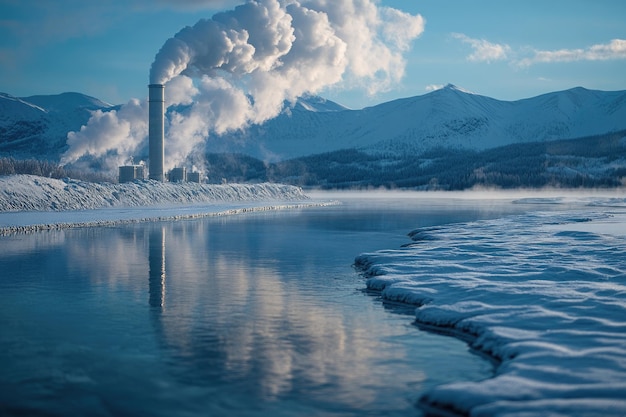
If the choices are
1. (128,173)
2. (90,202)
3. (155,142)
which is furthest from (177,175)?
(90,202)

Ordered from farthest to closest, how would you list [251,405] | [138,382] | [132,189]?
1. [132,189]
2. [138,382]
3. [251,405]

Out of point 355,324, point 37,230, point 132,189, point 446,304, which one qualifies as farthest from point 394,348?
point 132,189

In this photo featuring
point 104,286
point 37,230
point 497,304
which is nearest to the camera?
point 497,304

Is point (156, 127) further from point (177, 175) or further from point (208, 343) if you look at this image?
point (208, 343)

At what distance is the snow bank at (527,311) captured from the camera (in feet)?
35.8

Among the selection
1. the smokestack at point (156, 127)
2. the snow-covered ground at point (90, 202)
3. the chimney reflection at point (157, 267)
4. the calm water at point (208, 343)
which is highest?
the smokestack at point (156, 127)

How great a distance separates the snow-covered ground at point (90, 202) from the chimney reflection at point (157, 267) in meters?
9.14

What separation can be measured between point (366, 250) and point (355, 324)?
52.1ft

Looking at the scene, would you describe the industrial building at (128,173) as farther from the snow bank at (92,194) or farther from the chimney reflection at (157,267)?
the chimney reflection at (157,267)

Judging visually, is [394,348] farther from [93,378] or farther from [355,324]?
[93,378]

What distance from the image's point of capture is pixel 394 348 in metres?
14.3

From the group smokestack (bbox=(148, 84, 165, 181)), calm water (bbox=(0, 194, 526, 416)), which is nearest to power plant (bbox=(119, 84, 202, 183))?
smokestack (bbox=(148, 84, 165, 181))

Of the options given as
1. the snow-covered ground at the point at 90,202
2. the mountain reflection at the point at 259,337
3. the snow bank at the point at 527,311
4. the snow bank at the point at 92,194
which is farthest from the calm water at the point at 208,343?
the snow bank at the point at 92,194

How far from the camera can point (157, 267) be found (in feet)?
85.6
